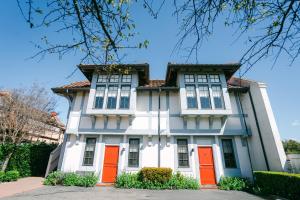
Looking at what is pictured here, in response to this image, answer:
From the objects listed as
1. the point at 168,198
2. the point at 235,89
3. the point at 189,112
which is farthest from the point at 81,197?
the point at 235,89

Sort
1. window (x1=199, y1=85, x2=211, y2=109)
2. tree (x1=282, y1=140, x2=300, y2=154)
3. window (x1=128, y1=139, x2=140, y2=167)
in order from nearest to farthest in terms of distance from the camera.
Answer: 1. window (x1=128, y1=139, x2=140, y2=167)
2. window (x1=199, y1=85, x2=211, y2=109)
3. tree (x1=282, y1=140, x2=300, y2=154)

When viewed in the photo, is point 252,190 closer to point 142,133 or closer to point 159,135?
point 159,135

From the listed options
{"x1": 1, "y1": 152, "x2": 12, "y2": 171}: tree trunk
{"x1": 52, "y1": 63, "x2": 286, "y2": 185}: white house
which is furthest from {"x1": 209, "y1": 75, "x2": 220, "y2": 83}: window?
{"x1": 1, "y1": 152, "x2": 12, "y2": 171}: tree trunk

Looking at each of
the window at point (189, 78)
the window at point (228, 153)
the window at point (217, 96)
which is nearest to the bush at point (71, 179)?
the window at point (228, 153)

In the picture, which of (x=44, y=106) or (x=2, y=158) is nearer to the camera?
(x=2, y=158)

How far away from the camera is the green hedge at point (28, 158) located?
40.5 feet

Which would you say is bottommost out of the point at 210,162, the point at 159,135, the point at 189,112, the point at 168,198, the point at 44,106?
the point at 168,198

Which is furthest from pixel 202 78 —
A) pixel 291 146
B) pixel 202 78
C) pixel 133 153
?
pixel 291 146

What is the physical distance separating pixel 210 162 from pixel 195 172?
3.94ft

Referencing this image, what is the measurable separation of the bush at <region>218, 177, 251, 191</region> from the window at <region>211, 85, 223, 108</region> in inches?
178

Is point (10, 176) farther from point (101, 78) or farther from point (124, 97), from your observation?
point (124, 97)

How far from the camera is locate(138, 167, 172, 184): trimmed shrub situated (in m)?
9.56

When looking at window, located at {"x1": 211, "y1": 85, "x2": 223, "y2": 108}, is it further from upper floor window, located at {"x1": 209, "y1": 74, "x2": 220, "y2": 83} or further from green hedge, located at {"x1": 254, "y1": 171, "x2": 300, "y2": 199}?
green hedge, located at {"x1": 254, "y1": 171, "x2": 300, "y2": 199}

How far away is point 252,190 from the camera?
9023mm
